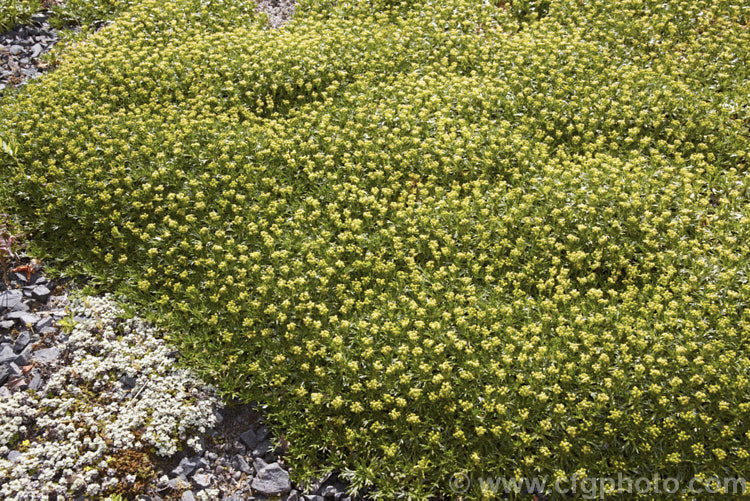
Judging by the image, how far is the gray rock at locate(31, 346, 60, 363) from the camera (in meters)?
6.30

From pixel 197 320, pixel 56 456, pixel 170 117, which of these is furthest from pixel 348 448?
pixel 170 117

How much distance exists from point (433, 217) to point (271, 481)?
3.66m

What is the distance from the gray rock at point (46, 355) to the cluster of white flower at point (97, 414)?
16 centimetres

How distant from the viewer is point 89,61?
30.3 feet

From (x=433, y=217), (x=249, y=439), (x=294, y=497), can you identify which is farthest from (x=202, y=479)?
(x=433, y=217)

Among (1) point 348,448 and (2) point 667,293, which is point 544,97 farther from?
(1) point 348,448

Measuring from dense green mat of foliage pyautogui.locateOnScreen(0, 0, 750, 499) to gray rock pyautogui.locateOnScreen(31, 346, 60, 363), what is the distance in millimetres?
1038

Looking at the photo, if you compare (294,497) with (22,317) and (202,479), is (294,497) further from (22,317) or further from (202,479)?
(22,317)

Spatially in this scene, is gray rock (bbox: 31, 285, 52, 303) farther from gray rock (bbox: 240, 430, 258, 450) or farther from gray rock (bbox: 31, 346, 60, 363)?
gray rock (bbox: 240, 430, 258, 450)

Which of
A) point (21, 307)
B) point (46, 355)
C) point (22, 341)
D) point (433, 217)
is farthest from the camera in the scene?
point (433, 217)

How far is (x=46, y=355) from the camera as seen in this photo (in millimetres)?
6344

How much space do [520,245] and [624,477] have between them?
2767 millimetres

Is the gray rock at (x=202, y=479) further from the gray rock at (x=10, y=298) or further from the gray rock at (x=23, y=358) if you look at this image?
the gray rock at (x=10, y=298)

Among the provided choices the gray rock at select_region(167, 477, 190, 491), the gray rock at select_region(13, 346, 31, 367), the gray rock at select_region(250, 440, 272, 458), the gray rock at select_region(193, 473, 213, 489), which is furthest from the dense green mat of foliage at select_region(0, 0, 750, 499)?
the gray rock at select_region(13, 346, 31, 367)
